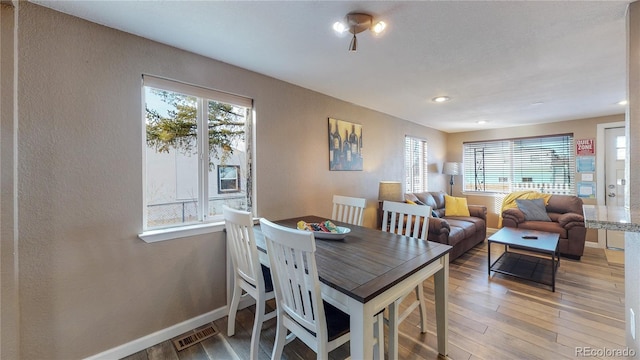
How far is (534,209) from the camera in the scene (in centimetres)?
402

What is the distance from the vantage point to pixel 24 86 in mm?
1394

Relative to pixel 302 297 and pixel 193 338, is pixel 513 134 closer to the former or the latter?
pixel 302 297

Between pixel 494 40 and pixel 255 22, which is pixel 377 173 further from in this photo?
pixel 255 22

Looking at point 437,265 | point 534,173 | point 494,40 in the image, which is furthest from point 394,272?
point 534,173

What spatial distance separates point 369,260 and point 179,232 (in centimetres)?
148

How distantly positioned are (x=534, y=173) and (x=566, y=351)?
4.10 meters

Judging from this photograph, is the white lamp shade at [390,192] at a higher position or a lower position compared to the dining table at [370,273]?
higher

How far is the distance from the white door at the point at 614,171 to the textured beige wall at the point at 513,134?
16 centimetres

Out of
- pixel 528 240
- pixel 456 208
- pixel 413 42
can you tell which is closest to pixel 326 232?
pixel 413 42

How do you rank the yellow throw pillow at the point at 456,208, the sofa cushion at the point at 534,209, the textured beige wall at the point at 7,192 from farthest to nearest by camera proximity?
the yellow throw pillow at the point at 456,208 < the sofa cushion at the point at 534,209 < the textured beige wall at the point at 7,192

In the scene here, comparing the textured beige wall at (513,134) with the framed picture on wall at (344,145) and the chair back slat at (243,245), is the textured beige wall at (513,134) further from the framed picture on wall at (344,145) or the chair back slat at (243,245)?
the chair back slat at (243,245)

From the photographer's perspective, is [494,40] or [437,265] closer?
[437,265]

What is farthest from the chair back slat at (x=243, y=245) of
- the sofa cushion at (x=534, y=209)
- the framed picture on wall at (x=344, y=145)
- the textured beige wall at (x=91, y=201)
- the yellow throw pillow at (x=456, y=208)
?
the sofa cushion at (x=534, y=209)

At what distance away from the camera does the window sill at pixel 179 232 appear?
1.80 m
